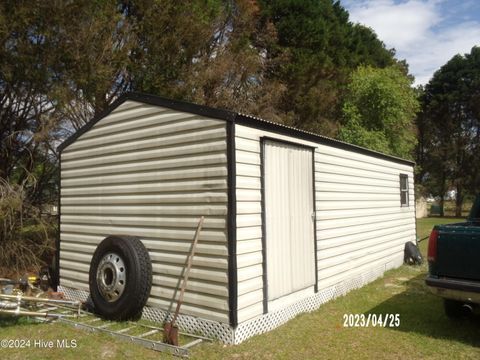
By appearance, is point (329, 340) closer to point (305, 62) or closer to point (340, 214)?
point (340, 214)

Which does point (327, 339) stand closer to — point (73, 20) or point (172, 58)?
point (73, 20)

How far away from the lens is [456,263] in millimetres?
4883

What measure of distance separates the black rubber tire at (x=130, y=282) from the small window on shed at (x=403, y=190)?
7011 millimetres

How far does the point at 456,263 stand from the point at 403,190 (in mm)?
5962

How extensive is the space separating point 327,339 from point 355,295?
2.25 meters

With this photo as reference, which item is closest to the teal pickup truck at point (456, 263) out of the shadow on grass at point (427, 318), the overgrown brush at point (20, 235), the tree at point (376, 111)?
the shadow on grass at point (427, 318)

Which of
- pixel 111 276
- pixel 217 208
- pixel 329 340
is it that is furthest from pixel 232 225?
pixel 111 276

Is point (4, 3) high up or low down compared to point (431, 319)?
up

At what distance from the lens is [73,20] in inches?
406

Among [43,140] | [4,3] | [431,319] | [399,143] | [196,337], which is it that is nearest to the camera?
[196,337]

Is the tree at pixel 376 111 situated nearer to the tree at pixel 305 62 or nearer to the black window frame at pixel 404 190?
the tree at pixel 305 62

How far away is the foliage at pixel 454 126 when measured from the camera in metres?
33.6

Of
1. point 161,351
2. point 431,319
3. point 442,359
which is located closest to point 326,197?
point 431,319

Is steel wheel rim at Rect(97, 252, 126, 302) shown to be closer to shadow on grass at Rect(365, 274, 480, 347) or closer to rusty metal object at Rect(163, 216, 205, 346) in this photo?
rusty metal object at Rect(163, 216, 205, 346)
